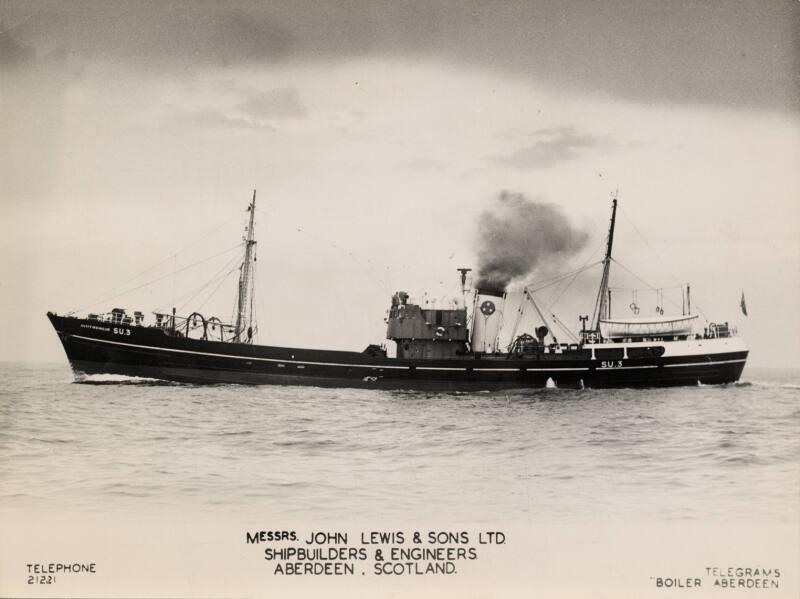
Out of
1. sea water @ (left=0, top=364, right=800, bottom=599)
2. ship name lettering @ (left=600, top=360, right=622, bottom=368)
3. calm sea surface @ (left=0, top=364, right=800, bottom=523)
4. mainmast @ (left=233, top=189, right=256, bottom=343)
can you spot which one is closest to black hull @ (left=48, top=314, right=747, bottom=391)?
ship name lettering @ (left=600, top=360, right=622, bottom=368)

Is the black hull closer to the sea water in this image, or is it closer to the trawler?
the trawler

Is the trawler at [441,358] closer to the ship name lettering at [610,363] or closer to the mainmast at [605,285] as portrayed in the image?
the ship name lettering at [610,363]

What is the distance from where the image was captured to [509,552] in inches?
274

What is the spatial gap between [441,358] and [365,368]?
1842mm

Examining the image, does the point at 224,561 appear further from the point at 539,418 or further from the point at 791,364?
the point at 791,364

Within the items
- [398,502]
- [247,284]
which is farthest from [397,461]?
[247,284]

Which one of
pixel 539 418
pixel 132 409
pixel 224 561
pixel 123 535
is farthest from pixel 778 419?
pixel 132 409

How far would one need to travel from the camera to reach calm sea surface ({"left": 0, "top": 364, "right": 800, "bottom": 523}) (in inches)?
285

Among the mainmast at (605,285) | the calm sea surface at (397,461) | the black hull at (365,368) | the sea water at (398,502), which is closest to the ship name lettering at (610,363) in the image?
the black hull at (365,368)

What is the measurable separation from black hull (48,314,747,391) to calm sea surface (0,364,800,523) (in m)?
5.46

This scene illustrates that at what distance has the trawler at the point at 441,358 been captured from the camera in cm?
1489

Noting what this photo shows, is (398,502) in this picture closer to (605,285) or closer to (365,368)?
(605,285)

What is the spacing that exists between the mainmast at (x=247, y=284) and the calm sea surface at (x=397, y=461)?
2185 millimetres

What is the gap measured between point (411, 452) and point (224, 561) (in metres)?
2.47
